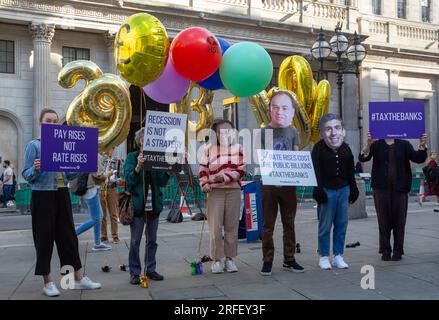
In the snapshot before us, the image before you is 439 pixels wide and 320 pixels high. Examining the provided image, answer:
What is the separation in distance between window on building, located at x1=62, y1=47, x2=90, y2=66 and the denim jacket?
16.6m

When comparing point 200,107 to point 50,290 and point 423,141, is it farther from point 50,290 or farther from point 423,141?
point 50,290

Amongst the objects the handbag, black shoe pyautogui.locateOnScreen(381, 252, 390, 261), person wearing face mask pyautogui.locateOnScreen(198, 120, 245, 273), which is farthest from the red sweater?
black shoe pyautogui.locateOnScreen(381, 252, 390, 261)

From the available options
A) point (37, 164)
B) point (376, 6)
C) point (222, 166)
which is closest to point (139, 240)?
point (222, 166)

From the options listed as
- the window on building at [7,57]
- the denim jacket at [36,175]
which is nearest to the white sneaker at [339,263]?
the denim jacket at [36,175]

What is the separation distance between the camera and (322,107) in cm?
832

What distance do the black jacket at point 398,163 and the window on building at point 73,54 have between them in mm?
16711

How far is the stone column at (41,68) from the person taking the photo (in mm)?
19875

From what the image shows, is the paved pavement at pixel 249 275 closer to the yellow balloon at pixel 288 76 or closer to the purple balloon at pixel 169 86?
the purple balloon at pixel 169 86

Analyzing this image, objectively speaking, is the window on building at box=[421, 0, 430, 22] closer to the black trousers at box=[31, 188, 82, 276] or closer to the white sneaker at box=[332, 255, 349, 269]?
the white sneaker at box=[332, 255, 349, 269]

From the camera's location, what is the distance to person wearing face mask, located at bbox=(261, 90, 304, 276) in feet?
21.3

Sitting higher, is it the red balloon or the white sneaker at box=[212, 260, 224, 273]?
the red balloon

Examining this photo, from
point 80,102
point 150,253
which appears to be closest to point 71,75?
point 80,102
